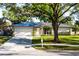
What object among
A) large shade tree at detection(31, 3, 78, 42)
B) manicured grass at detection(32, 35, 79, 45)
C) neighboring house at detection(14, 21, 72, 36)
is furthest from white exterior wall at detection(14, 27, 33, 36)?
large shade tree at detection(31, 3, 78, 42)

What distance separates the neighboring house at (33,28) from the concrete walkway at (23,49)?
0.09 meters

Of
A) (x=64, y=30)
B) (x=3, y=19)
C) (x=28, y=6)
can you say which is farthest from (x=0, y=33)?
(x=64, y=30)

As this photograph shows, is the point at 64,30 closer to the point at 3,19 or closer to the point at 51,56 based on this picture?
the point at 51,56

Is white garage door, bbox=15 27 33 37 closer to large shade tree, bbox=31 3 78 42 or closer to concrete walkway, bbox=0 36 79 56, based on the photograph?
concrete walkway, bbox=0 36 79 56

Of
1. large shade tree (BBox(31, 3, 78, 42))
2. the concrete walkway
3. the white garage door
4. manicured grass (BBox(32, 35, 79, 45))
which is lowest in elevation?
the concrete walkway

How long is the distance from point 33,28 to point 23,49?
35 centimetres

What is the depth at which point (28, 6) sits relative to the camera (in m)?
5.46

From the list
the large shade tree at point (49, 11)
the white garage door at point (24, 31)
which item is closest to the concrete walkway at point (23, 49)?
the white garage door at point (24, 31)

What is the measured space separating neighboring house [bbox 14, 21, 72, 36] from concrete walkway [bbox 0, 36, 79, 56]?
9cm

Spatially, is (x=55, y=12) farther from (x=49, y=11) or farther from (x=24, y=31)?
(x=24, y=31)

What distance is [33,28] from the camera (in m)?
5.46

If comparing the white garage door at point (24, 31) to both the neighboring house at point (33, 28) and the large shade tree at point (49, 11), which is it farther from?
the large shade tree at point (49, 11)

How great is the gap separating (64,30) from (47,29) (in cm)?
26

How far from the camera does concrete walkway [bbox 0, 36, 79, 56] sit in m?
5.41
